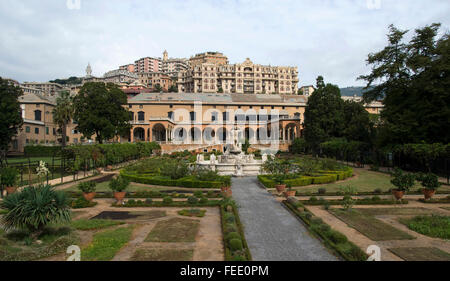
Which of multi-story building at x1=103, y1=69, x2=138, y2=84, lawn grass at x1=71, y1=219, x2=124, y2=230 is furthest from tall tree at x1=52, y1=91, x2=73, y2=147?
multi-story building at x1=103, y1=69, x2=138, y2=84

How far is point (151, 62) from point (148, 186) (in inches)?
6219

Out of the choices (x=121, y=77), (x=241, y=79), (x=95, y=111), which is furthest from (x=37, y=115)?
(x=121, y=77)

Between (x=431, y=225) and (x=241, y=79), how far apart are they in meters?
108

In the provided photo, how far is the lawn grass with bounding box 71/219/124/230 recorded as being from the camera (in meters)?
11.0

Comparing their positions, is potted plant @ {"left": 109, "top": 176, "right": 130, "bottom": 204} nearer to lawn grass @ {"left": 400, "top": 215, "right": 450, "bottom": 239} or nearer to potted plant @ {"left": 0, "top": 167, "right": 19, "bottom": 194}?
potted plant @ {"left": 0, "top": 167, "right": 19, "bottom": 194}

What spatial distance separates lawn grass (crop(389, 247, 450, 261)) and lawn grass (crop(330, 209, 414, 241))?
1.03 metres

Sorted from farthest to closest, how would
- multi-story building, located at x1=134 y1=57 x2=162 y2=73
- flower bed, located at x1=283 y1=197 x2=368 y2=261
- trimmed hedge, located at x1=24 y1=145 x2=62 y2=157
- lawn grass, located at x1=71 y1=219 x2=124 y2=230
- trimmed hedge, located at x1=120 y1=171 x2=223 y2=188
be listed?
multi-story building, located at x1=134 y1=57 x2=162 y2=73 → trimmed hedge, located at x1=24 y1=145 x2=62 y2=157 → trimmed hedge, located at x1=120 y1=171 x2=223 y2=188 → lawn grass, located at x1=71 y1=219 x2=124 y2=230 → flower bed, located at x1=283 y1=197 x2=368 y2=261

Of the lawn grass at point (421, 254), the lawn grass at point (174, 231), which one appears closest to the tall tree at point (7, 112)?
the lawn grass at point (174, 231)

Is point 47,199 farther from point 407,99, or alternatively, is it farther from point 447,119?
point 407,99

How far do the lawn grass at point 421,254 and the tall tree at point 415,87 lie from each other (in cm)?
2217

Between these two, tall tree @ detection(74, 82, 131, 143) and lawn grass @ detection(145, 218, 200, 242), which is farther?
tall tree @ detection(74, 82, 131, 143)

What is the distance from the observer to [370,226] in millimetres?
11328

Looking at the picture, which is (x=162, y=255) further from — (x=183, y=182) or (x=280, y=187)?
(x=183, y=182)
